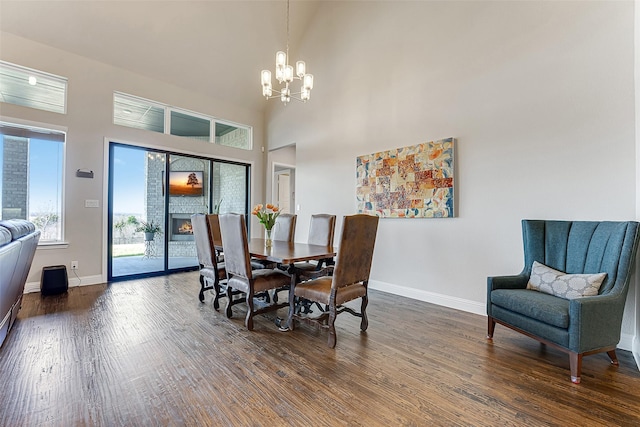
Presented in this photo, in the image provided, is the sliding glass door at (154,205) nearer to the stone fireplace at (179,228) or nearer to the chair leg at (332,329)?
the stone fireplace at (179,228)

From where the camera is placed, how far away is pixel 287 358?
218 cm

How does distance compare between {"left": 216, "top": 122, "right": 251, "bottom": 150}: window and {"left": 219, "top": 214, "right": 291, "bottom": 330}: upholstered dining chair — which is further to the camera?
{"left": 216, "top": 122, "right": 251, "bottom": 150}: window

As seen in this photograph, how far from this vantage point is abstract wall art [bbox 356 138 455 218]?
343cm

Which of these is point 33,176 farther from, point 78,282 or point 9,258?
point 9,258

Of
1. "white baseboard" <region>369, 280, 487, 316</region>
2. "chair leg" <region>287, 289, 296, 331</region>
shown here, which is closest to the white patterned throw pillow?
"white baseboard" <region>369, 280, 487, 316</region>

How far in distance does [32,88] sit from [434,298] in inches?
243

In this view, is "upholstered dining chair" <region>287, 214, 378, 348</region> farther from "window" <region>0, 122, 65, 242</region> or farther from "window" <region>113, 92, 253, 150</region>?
"window" <region>113, 92, 253, 150</region>

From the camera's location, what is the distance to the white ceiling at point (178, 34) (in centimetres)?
378

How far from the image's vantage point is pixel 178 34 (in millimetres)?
4578

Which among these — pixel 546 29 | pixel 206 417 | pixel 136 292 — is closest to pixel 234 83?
pixel 136 292

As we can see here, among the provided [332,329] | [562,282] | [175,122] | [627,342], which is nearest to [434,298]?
[562,282]

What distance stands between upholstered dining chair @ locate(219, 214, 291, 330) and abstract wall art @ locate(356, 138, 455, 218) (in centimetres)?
189

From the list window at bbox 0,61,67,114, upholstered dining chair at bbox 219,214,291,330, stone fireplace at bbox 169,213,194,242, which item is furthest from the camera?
stone fireplace at bbox 169,213,194,242

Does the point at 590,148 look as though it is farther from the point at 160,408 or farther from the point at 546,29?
the point at 160,408
